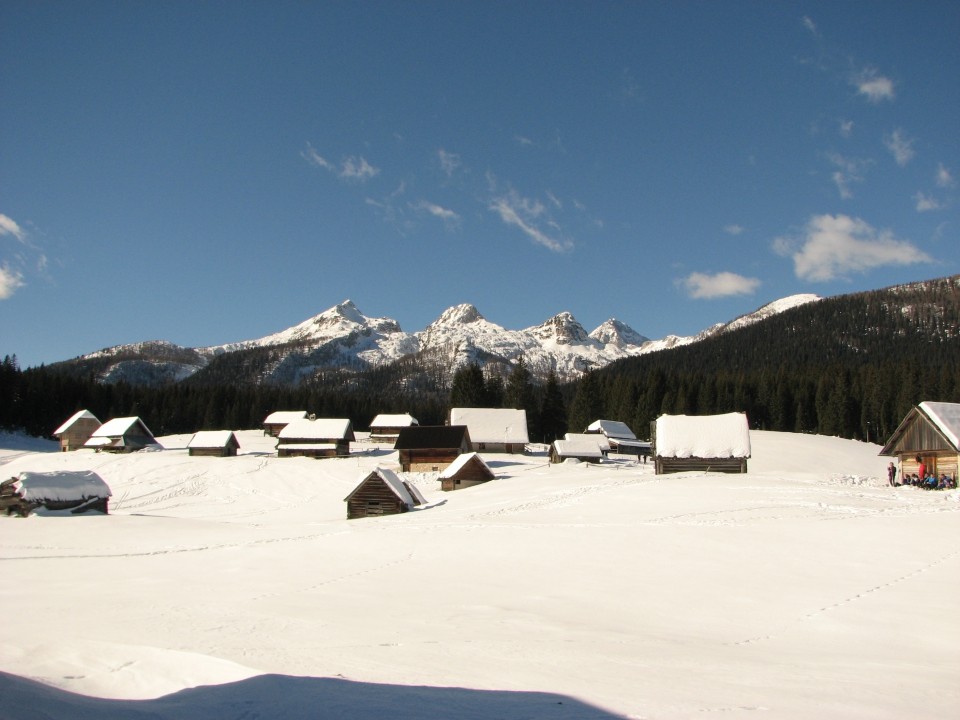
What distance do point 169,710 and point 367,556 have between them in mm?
15626

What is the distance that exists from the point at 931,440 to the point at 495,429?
154 feet

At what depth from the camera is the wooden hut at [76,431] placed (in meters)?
85.4

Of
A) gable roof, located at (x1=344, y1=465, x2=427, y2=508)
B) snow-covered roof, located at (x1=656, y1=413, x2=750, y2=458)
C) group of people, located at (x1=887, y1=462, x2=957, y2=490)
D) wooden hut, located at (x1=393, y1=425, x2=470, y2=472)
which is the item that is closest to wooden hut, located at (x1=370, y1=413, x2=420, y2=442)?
wooden hut, located at (x1=393, y1=425, x2=470, y2=472)

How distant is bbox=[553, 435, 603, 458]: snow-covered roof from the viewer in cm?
6662

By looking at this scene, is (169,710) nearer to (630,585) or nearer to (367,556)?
(630,585)

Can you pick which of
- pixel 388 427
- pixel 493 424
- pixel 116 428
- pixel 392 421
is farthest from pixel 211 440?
pixel 493 424

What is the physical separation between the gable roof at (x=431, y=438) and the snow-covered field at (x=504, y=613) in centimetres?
3065

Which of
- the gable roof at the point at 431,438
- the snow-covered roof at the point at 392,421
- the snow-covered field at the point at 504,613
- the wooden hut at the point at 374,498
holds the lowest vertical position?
the wooden hut at the point at 374,498

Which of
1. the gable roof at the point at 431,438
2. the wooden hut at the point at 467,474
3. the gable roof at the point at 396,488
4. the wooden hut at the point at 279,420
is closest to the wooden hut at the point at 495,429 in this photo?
the gable roof at the point at 431,438

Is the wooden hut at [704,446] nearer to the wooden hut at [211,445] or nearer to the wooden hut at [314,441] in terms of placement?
the wooden hut at [314,441]

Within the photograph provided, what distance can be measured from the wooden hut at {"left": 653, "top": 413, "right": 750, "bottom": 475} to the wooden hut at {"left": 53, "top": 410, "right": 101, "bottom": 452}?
75439mm

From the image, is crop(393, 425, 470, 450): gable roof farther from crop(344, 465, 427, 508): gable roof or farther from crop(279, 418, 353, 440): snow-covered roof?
crop(344, 465, 427, 508): gable roof

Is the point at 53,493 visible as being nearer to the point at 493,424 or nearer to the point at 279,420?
the point at 493,424

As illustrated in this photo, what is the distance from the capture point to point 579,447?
67.7 metres
